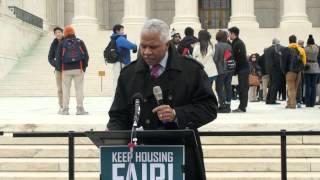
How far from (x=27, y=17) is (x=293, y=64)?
85.3ft

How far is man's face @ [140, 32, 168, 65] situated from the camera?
4480mm

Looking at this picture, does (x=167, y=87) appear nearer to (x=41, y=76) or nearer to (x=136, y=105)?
(x=136, y=105)

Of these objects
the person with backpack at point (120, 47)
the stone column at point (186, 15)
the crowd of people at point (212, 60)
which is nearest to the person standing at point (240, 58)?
the crowd of people at point (212, 60)

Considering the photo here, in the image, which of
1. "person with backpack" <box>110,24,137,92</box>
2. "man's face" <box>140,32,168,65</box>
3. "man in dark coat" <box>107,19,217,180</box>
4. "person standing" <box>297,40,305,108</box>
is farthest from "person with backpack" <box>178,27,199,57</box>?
"man's face" <box>140,32,168,65</box>

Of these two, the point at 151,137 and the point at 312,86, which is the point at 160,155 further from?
the point at 312,86

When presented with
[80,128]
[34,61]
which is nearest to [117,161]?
[80,128]

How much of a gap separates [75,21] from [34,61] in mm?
7279

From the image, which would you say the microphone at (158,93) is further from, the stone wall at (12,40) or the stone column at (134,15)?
the stone column at (134,15)

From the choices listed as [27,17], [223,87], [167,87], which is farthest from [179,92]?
[27,17]

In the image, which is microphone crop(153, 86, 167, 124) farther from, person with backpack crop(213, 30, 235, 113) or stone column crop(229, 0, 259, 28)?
stone column crop(229, 0, 259, 28)

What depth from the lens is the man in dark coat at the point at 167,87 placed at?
4520 mm

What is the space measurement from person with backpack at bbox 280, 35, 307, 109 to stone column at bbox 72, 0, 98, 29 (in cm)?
2643

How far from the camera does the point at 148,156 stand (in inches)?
175

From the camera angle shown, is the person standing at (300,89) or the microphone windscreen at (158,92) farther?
the person standing at (300,89)
